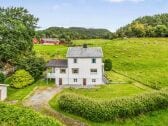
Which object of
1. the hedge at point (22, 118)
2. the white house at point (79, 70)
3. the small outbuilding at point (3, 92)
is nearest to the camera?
the hedge at point (22, 118)

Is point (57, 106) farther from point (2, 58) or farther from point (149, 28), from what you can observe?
point (149, 28)

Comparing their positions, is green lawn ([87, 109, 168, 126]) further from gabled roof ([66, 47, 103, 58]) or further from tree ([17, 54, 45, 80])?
tree ([17, 54, 45, 80])

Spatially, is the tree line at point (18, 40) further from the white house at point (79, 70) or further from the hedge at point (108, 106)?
the hedge at point (108, 106)

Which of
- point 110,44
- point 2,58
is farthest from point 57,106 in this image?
point 110,44

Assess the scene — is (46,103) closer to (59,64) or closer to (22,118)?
(22,118)

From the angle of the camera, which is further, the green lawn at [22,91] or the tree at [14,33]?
the tree at [14,33]

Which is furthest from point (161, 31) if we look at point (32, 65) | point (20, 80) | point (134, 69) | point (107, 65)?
point (20, 80)

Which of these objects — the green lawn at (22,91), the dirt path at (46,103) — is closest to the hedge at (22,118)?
the dirt path at (46,103)
